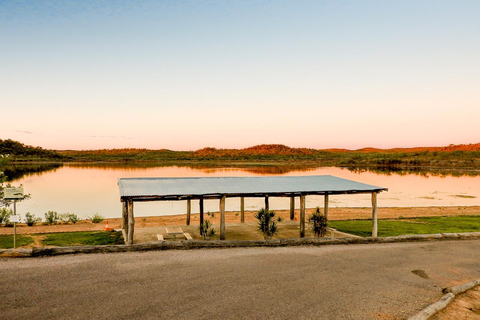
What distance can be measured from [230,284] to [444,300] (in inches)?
176

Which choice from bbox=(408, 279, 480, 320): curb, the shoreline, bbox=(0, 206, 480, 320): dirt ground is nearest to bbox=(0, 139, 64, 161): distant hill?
the shoreline

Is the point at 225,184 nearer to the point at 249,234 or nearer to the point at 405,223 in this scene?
the point at 249,234

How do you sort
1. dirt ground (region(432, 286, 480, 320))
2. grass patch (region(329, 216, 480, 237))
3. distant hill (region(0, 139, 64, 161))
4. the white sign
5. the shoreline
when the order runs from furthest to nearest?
distant hill (region(0, 139, 64, 161)) < the shoreline < grass patch (region(329, 216, 480, 237)) < the white sign < dirt ground (region(432, 286, 480, 320))

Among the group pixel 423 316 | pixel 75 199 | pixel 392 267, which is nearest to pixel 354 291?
pixel 423 316


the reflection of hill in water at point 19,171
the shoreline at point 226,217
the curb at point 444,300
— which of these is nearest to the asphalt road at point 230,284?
the curb at point 444,300

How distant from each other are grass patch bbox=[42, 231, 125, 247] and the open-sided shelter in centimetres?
68

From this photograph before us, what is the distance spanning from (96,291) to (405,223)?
58.9 ft

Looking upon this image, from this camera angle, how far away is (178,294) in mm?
7168

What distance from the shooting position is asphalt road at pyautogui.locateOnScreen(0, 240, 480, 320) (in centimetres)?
647

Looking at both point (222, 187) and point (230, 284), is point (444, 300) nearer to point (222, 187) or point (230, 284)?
point (230, 284)

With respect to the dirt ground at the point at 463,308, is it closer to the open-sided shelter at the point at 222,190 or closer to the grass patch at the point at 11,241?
the open-sided shelter at the point at 222,190

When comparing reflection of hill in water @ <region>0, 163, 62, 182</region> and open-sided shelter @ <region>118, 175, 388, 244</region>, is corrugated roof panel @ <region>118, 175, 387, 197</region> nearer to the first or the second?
open-sided shelter @ <region>118, 175, 388, 244</region>

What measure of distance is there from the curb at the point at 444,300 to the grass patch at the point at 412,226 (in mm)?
8218

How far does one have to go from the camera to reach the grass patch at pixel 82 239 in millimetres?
14609
